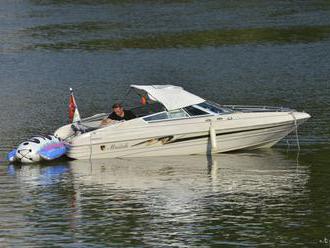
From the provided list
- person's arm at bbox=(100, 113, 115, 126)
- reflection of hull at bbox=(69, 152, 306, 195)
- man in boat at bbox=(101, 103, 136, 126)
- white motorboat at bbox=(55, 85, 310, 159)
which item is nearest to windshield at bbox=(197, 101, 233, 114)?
white motorboat at bbox=(55, 85, 310, 159)

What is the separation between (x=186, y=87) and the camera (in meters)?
48.9

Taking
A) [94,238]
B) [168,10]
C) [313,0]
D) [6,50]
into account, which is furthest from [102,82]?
[313,0]

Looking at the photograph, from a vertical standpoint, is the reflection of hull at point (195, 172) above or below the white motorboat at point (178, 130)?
below

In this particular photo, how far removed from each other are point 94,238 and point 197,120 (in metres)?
9.70

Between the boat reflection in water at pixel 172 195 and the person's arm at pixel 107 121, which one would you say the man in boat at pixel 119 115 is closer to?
the person's arm at pixel 107 121

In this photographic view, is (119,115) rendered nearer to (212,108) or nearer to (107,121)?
(107,121)

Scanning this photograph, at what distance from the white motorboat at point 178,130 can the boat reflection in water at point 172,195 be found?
367 mm

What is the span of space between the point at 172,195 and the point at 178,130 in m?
5.12

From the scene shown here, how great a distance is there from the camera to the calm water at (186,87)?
79.3ft

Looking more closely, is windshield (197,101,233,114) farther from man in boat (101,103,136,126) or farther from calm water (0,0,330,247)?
man in boat (101,103,136,126)

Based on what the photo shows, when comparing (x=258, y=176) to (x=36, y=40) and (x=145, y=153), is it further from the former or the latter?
(x=36, y=40)

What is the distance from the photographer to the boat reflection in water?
2378cm

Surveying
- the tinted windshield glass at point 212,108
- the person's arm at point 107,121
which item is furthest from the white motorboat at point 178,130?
the person's arm at point 107,121

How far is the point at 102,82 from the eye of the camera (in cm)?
5097
